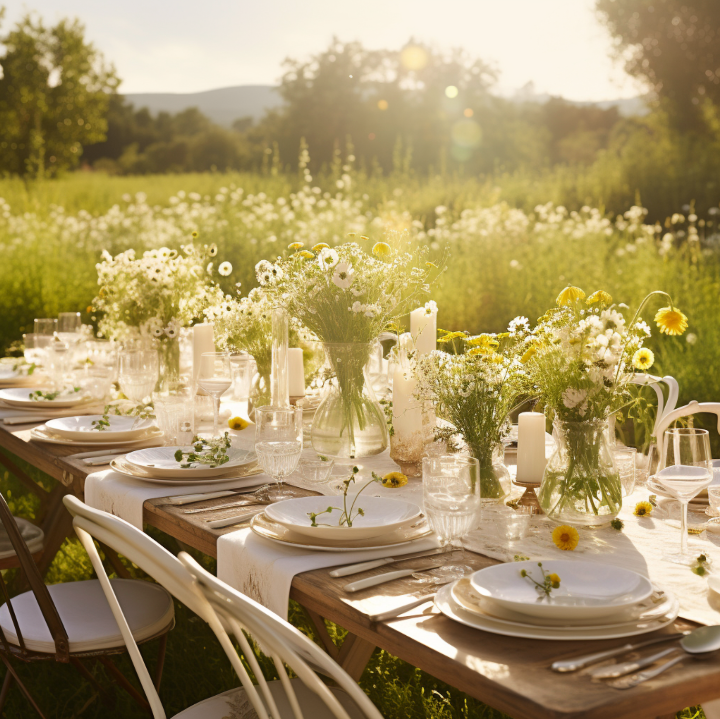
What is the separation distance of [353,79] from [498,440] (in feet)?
38.2

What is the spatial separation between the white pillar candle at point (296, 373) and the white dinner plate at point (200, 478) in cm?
71

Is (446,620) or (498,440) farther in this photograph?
(498,440)

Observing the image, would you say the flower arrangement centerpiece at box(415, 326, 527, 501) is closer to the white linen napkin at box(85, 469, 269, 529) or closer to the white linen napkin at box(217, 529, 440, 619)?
the white linen napkin at box(217, 529, 440, 619)

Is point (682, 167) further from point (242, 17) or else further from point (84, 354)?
point (84, 354)

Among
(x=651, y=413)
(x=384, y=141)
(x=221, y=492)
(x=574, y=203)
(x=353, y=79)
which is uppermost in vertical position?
(x=353, y=79)

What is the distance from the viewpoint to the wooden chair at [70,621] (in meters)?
1.78

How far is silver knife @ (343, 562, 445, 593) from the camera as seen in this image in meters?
1.26

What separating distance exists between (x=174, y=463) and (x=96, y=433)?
48 cm

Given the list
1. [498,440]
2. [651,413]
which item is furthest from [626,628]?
[651,413]

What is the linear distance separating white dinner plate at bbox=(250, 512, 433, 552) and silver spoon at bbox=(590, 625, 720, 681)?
531 mm

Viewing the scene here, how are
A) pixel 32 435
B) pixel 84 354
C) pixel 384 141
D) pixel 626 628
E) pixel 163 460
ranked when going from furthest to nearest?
pixel 384 141 → pixel 84 354 → pixel 32 435 → pixel 163 460 → pixel 626 628

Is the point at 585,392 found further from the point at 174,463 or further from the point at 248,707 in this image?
the point at 174,463

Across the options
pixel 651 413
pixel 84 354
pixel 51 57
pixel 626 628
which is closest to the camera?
pixel 626 628

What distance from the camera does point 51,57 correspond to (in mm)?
13086
